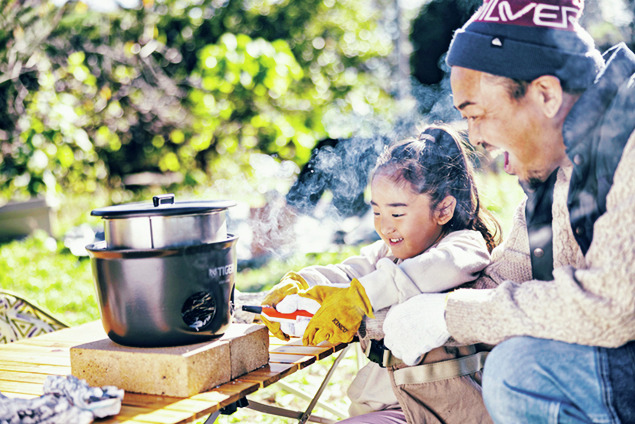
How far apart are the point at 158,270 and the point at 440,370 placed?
2.88 ft

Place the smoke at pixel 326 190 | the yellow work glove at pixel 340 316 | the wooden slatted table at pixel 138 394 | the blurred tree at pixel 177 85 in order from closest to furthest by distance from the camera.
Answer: the wooden slatted table at pixel 138 394
the yellow work glove at pixel 340 316
the smoke at pixel 326 190
the blurred tree at pixel 177 85

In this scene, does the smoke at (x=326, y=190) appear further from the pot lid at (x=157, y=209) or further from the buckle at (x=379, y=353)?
the pot lid at (x=157, y=209)

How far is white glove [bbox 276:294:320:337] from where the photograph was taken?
6.29 feet

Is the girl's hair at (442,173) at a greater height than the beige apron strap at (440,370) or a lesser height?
greater

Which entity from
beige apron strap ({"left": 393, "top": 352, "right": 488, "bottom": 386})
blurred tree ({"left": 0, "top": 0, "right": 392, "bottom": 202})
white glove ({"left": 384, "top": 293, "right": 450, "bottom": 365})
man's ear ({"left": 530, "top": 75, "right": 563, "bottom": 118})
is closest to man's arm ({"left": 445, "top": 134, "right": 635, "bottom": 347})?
white glove ({"left": 384, "top": 293, "right": 450, "bottom": 365})

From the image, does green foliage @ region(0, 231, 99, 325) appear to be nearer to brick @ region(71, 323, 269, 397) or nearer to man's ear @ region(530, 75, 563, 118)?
brick @ region(71, 323, 269, 397)

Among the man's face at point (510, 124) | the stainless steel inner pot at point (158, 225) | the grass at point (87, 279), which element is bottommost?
the grass at point (87, 279)

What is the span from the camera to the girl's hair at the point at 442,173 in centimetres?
219

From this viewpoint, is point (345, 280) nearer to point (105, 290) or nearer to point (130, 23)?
point (105, 290)

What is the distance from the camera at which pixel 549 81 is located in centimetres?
160

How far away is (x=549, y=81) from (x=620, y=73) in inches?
6.5

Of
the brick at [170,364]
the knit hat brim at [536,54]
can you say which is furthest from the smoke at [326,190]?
the brick at [170,364]

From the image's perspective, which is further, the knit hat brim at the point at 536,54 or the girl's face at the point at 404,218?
the girl's face at the point at 404,218

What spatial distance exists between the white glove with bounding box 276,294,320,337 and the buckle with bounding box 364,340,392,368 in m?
0.21
